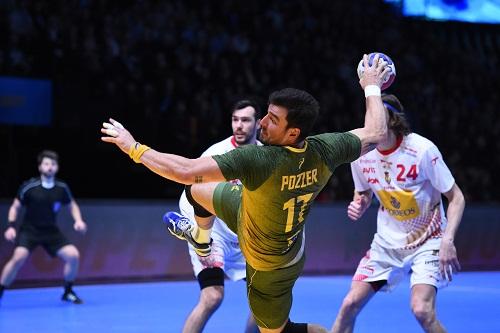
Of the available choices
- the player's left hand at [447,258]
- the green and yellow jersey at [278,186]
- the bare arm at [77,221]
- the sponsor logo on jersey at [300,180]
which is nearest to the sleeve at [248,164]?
the green and yellow jersey at [278,186]

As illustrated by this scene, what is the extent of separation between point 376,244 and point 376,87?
71.7 inches

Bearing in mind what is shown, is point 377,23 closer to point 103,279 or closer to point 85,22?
point 85,22

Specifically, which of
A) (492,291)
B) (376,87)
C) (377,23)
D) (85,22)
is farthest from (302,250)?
(377,23)

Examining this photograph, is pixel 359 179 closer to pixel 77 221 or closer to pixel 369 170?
pixel 369 170

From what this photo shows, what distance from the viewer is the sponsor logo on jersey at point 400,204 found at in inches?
237

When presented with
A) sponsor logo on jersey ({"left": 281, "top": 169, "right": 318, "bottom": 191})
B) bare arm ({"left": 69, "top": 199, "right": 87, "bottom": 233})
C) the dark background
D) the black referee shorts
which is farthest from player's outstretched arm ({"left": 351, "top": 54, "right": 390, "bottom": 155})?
the dark background

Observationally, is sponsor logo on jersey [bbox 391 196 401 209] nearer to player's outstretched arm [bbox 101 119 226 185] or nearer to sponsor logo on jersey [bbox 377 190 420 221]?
sponsor logo on jersey [bbox 377 190 420 221]

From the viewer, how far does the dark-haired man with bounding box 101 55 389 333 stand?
4199mm

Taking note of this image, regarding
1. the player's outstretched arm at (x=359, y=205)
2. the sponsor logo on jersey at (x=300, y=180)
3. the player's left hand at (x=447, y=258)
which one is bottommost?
the player's left hand at (x=447, y=258)

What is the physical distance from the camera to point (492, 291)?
11.9 metres

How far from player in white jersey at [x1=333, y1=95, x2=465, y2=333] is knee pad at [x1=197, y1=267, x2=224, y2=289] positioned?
3.07ft

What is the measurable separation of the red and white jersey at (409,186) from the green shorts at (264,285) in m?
1.48

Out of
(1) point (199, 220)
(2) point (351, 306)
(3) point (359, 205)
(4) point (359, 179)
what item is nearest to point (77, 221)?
(4) point (359, 179)

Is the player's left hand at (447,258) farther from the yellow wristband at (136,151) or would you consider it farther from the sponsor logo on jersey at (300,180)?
the yellow wristband at (136,151)
